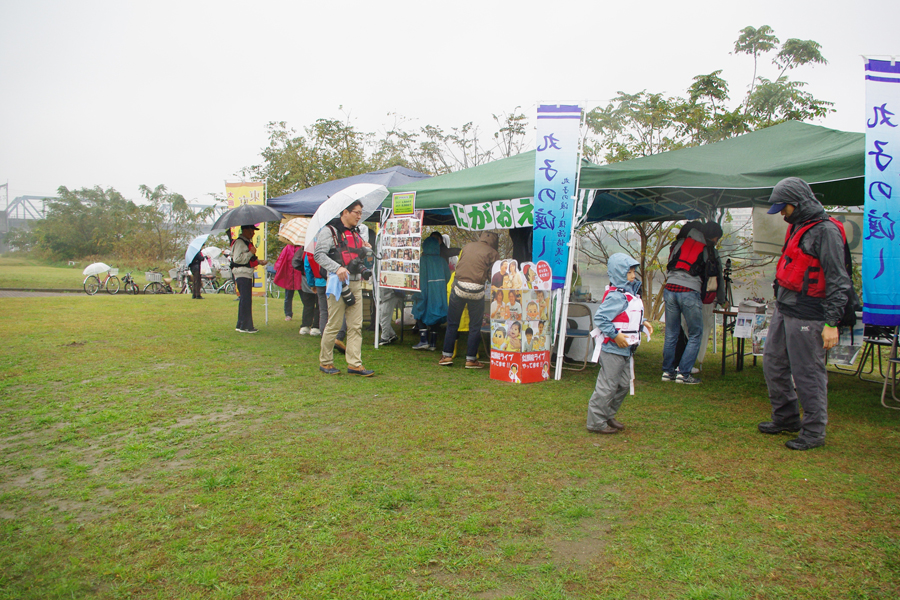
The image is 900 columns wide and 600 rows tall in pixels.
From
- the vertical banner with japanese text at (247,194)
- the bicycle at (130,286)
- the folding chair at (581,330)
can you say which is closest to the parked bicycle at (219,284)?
the bicycle at (130,286)

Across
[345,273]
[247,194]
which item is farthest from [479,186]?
[247,194]

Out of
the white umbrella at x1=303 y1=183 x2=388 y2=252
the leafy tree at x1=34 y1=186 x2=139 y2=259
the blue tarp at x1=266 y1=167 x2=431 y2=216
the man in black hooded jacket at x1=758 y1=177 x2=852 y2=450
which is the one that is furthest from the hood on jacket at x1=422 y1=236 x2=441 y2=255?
the leafy tree at x1=34 y1=186 x2=139 y2=259

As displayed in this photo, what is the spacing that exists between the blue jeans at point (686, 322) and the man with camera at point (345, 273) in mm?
3390

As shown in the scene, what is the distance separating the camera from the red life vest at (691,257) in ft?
19.9

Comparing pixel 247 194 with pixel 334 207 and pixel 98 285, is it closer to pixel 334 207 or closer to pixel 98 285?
pixel 334 207

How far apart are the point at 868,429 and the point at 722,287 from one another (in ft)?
7.01

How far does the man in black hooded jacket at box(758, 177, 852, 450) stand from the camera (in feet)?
12.3

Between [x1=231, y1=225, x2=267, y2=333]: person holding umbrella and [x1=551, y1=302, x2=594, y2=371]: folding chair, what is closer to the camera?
[x1=551, y1=302, x2=594, y2=371]: folding chair

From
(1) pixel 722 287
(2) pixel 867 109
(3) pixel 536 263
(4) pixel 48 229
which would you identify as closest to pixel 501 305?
(3) pixel 536 263

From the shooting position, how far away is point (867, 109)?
175 inches

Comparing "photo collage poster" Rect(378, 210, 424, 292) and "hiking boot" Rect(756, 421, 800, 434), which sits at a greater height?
"photo collage poster" Rect(378, 210, 424, 292)

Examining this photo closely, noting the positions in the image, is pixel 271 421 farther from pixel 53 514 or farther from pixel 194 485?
pixel 53 514

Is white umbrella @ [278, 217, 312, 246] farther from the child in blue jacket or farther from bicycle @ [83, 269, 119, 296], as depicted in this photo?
bicycle @ [83, 269, 119, 296]

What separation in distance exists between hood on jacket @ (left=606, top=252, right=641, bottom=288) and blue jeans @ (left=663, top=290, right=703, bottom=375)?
2.21 m
